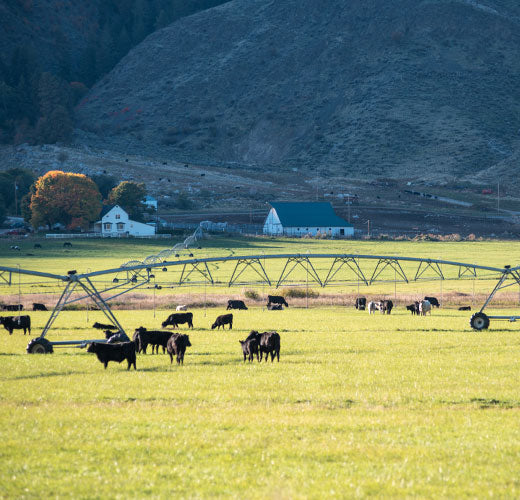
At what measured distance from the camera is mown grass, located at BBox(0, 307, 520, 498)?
40.0 ft

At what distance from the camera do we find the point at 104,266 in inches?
3083

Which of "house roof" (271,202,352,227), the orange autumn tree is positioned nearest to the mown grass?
the orange autumn tree

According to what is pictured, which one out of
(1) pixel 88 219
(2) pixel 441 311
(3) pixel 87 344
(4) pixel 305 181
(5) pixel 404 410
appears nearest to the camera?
(5) pixel 404 410

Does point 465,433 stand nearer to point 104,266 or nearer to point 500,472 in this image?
point 500,472

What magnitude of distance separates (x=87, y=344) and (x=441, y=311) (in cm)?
2565

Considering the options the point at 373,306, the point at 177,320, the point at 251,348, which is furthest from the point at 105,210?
the point at 251,348

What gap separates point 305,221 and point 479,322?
324 feet

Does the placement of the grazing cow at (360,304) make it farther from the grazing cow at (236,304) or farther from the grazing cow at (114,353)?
the grazing cow at (114,353)

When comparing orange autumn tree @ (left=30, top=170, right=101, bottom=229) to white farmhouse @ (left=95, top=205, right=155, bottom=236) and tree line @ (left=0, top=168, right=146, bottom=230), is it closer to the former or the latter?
tree line @ (left=0, top=168, right=146, bottom=230)

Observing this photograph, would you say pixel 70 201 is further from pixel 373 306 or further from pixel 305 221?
pixel 373 306

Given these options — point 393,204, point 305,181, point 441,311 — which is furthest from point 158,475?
point 305,181

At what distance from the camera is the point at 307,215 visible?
13600 centimetres

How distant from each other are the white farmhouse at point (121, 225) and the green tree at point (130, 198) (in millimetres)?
7152

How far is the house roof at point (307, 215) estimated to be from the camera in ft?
436
